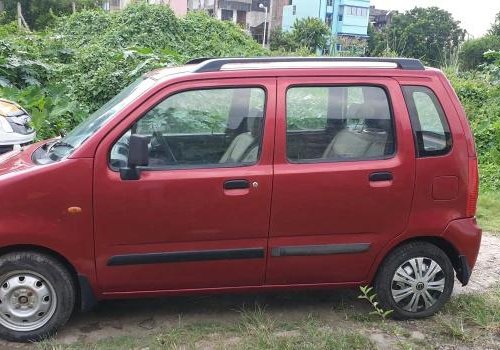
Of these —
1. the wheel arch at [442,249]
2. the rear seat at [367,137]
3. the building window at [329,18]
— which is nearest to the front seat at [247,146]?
the rear seat at [367,137]

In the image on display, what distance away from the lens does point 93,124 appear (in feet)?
12.6

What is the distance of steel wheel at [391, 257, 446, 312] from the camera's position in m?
4.09

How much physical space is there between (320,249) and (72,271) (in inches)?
65.3

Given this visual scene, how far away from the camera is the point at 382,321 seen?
4.12 meters

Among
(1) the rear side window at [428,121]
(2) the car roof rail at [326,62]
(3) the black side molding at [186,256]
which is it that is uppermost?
(2) the car roof rail at [326,62]

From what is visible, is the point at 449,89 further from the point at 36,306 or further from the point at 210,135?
the point at 36,306

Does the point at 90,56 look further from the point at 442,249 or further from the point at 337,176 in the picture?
the point at 442,249

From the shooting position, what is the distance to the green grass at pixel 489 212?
6961 mm

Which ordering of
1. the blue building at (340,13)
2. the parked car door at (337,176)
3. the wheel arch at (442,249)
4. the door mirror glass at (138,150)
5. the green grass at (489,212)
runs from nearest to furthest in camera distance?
the door mirror glass at (138,150), the parked car door at (337,176), the wheel arch at (442,249), the green grass at (489,212), the blue building at (340,13)

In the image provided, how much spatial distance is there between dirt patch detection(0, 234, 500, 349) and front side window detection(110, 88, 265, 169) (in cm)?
116

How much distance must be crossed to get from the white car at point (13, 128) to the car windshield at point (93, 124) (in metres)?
2.42

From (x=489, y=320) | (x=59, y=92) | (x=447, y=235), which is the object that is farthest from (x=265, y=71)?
(x=59, y=92)

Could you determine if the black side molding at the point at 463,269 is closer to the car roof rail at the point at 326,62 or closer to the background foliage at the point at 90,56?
the car roof rail at the point at 326,62

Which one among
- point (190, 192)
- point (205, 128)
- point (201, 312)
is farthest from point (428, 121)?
point (201, 312)
